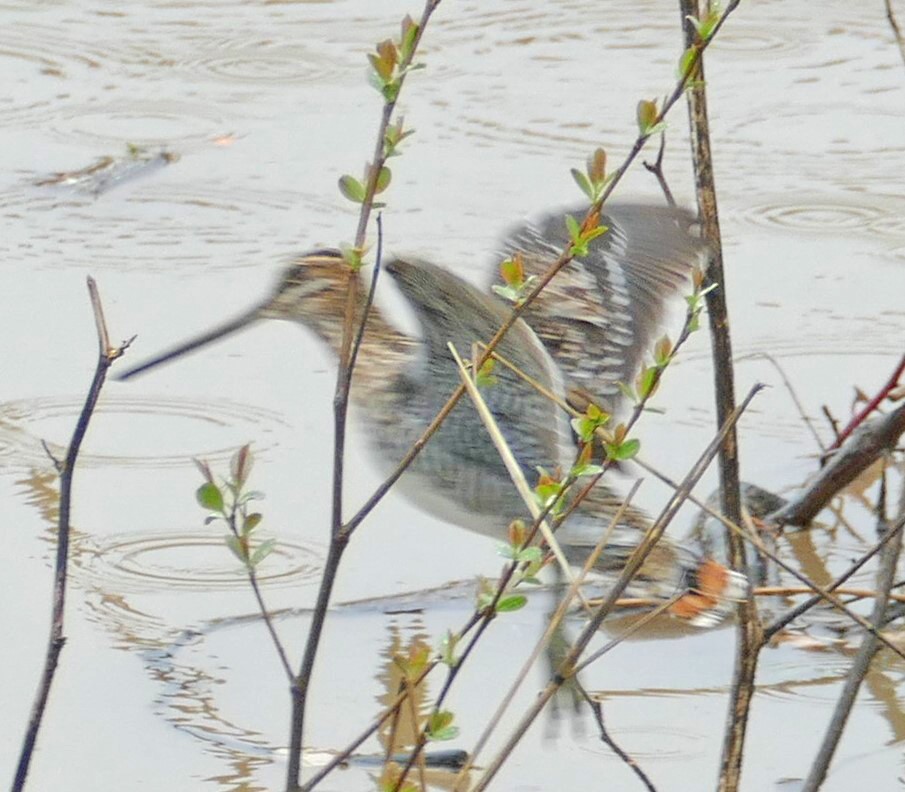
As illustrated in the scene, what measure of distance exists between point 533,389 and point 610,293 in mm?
481

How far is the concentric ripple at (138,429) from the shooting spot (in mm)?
4320

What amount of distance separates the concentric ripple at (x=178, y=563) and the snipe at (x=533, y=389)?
0.30 meters

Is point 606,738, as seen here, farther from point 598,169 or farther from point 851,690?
point 598,169

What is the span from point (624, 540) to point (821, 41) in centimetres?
363

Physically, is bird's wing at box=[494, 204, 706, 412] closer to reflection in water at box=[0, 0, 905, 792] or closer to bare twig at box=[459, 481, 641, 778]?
reflection in water at box=[0, 0, 905, 792]

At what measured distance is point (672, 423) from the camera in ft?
14.9

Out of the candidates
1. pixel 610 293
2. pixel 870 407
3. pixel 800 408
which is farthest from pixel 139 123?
pixel 870 407

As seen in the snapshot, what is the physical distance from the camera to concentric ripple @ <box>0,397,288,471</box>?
4.32 metres

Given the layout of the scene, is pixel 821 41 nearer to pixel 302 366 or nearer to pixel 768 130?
pixel 768 130

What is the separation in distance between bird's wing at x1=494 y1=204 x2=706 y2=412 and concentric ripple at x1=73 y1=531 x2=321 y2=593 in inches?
26.7

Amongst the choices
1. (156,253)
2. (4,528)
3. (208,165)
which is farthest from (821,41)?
(4,528)

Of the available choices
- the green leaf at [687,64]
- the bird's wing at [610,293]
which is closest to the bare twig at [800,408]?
the bird's wing at [610,293]

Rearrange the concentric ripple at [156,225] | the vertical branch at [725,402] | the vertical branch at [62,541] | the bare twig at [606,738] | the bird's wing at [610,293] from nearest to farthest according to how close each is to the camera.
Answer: the vertical branch at [62,541], the bare twig at [606,738], the vertical branch at [725,402], the bird's wing at [610,293], the concentric ripple at [156,225]

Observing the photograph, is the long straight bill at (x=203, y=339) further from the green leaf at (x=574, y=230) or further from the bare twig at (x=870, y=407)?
the green leaf at (x=574, y=230)
